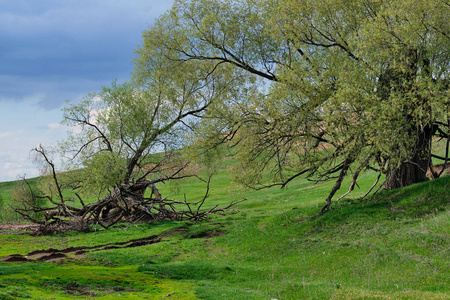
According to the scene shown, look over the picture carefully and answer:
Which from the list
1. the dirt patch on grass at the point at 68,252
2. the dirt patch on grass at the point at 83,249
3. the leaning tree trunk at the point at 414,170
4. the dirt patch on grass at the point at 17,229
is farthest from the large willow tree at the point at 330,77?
the dirt patch on grass at the point at 17,229

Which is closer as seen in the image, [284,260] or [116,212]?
[284,260]

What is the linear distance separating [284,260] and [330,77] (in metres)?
10.4

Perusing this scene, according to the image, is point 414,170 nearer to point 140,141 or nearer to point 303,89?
point 303,89

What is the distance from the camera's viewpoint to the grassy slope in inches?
504

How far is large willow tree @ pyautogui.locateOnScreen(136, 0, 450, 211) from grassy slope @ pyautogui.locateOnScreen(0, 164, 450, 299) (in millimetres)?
2780

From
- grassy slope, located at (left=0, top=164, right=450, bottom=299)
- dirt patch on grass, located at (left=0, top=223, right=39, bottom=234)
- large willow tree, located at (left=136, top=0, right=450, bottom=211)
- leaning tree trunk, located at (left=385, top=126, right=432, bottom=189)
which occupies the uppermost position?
large willow tree, located at (left=136, top=0, right=450, bottom=211)

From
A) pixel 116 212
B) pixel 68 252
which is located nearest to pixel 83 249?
pixel 68 252

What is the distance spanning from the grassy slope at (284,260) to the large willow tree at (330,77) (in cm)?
278

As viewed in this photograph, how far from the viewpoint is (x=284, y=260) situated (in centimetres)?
1848

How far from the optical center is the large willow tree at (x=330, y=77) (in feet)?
63.9

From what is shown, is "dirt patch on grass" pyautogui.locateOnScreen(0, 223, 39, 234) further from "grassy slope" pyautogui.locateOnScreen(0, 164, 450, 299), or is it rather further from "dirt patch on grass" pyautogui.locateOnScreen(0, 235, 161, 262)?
"dirt patch on grass" pyautogui.locateOnScreen(0, 235, 161, 262)

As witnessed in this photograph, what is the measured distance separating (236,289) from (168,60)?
2004 cm

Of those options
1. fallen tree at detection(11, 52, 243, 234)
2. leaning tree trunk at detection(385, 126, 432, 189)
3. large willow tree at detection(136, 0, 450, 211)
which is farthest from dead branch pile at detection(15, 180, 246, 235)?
leaning tree trunk at detection(385, 126, 432, 189)

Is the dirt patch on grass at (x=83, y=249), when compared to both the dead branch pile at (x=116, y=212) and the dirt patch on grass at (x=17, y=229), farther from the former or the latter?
the dirt patch on grass at (x=17, y=229)
